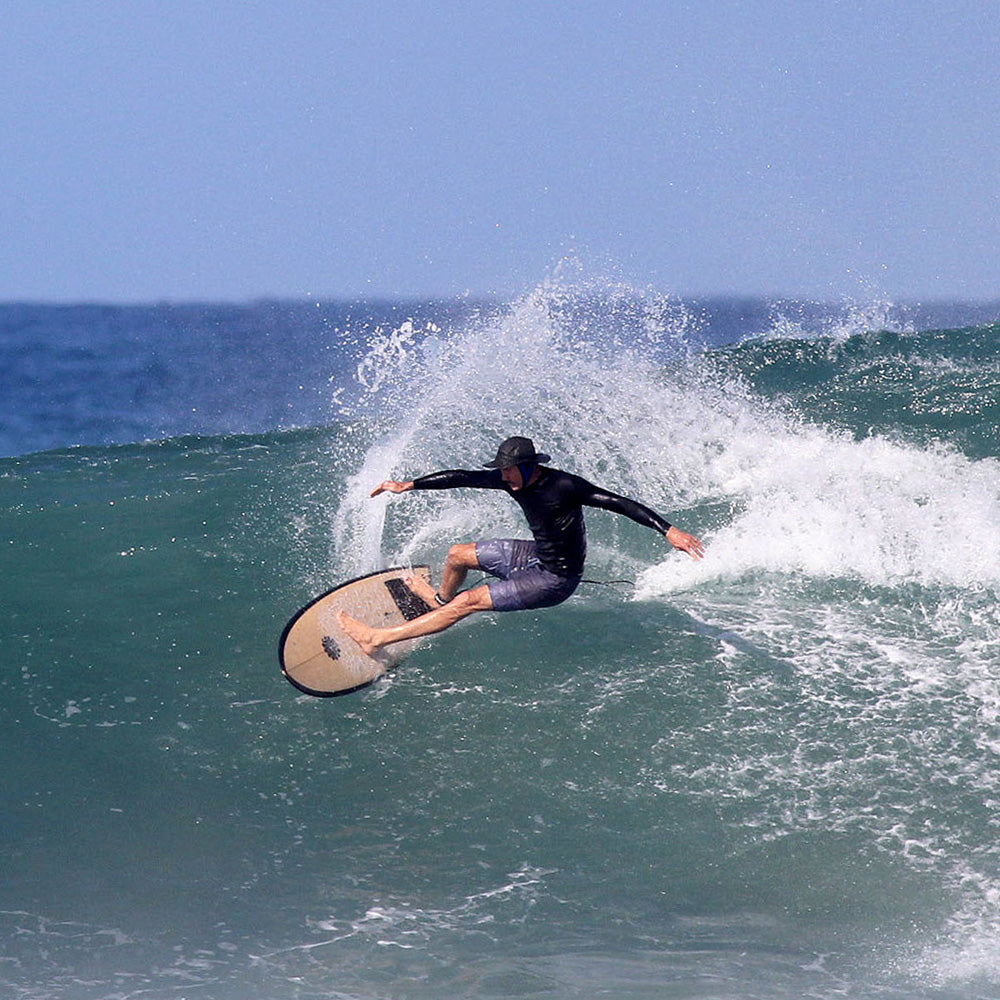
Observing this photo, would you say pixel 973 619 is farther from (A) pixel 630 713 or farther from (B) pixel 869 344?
(B) pixel 869 344

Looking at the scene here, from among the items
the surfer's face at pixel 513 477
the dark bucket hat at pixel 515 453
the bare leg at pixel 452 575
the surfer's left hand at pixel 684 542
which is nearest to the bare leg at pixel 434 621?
the bare leg at pixel 452 575

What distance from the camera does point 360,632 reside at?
23.9 feet

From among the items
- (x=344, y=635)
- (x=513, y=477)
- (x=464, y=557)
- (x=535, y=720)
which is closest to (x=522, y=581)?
(x=464, y=557)

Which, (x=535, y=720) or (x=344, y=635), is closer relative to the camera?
(x=535, y=720)

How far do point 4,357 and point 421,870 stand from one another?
120 ft

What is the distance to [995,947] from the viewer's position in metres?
5.07

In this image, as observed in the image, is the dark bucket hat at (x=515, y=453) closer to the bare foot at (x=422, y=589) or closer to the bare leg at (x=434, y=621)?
the bare leg at (x=434, y=621)

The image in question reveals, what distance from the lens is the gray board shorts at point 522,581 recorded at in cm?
711

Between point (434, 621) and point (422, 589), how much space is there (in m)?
0.60

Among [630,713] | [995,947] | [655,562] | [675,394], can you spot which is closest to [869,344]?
[675,394]

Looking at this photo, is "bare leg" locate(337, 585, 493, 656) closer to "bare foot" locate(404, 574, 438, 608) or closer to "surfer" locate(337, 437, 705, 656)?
"surfer" locate(337, 437, 705, 656)

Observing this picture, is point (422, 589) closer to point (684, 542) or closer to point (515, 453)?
point (515, 453)

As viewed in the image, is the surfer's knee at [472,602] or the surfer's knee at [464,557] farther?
the surfer's knee at [464,557]

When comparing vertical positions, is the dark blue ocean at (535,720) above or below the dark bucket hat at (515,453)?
below
